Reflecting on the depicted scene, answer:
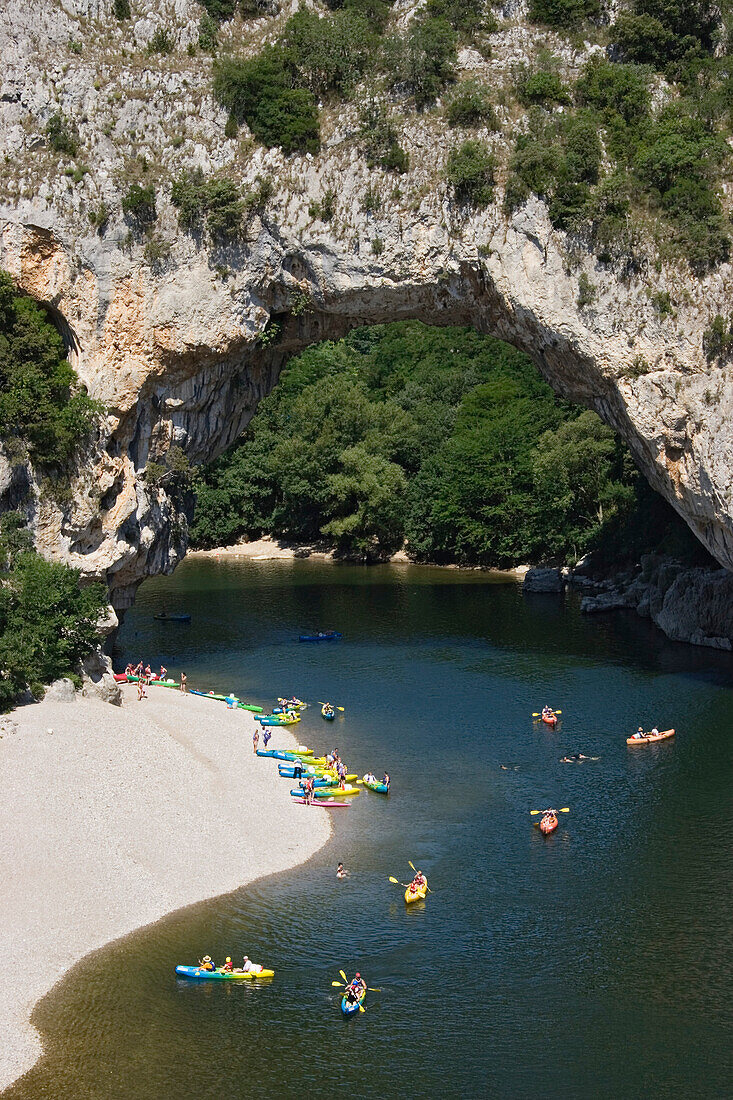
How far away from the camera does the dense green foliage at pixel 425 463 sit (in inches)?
3066

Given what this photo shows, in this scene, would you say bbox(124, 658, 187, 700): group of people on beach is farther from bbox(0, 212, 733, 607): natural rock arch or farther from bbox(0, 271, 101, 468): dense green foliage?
bbox(0, 271, 101, 468): dense green foliage

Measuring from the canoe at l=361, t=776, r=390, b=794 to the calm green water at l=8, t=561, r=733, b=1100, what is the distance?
2.41 ft

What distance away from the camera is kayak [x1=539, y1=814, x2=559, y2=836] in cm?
3488

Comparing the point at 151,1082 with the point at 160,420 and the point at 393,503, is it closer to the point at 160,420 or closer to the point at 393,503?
the point at 160,420

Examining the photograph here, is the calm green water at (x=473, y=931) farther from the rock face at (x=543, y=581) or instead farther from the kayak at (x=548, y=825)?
the rock face at (x=543, y=581)

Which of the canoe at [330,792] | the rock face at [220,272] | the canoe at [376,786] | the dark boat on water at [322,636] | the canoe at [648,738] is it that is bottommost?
the canoe at [330,792]

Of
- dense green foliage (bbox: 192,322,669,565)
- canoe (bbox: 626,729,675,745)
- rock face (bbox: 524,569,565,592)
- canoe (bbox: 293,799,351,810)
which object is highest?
dense green foliage (bbox: 192,322,669,565)

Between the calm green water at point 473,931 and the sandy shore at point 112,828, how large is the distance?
0.76 meters

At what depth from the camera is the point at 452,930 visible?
95.9 feet

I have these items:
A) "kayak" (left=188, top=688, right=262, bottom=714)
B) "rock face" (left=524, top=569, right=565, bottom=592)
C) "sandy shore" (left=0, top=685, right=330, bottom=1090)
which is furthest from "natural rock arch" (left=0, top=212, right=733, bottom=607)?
"rock face" (left=524, top=569, right=565, bottom=592)

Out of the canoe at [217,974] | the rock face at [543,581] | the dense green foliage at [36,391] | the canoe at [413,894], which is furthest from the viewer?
the rock face at [543,581]

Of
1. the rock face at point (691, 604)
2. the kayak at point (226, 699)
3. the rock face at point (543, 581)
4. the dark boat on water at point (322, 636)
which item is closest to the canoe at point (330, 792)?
the kayak at point (226, 699)

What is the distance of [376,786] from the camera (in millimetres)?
38438

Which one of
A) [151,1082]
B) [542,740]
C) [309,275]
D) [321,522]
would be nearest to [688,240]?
[309,275]
